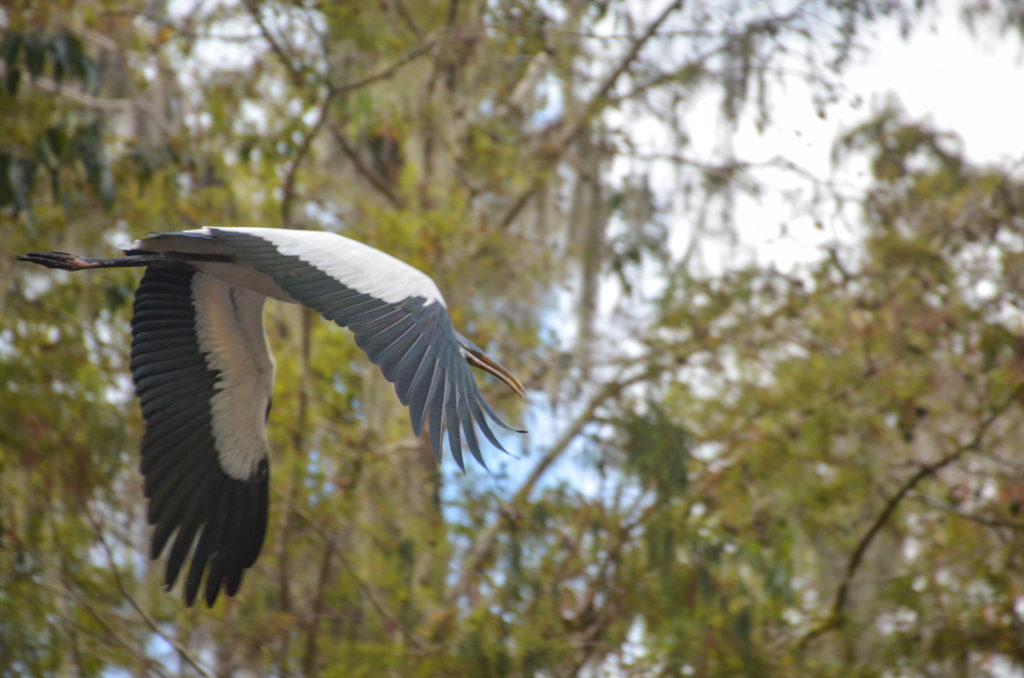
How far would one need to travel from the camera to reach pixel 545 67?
7691mm

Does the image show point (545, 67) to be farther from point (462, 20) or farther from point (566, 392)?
point (566, 392)

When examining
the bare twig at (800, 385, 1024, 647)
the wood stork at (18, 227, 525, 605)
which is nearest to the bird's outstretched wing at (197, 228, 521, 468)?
the wood stork at (18, 227, 525, 605)

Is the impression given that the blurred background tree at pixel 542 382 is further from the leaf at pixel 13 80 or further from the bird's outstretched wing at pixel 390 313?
the bird's outstretched wing at pixel 390 313

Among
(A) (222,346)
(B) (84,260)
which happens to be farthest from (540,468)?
(B) (84,260)

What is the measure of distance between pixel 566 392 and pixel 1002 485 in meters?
2.18

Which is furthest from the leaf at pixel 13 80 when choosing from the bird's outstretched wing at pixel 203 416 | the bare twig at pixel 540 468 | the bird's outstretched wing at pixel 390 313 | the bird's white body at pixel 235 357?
the bare twig at pixel 540 468

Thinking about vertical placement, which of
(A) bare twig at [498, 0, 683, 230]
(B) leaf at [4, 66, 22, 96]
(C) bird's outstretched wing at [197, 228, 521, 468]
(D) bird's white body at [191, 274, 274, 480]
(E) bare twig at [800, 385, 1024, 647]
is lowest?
(C) bird's outstretched wing at [197, 228, 521, 468]

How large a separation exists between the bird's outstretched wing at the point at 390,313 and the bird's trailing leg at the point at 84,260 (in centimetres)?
42

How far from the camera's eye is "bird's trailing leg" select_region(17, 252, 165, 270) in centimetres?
446

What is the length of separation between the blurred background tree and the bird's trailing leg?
813 millimetres

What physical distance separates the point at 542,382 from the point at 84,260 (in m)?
2.84

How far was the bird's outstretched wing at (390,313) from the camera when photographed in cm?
332

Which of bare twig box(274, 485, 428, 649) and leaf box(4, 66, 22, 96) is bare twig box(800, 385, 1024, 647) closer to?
bare twig box(274, 485, 428, 649)

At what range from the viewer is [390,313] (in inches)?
143
